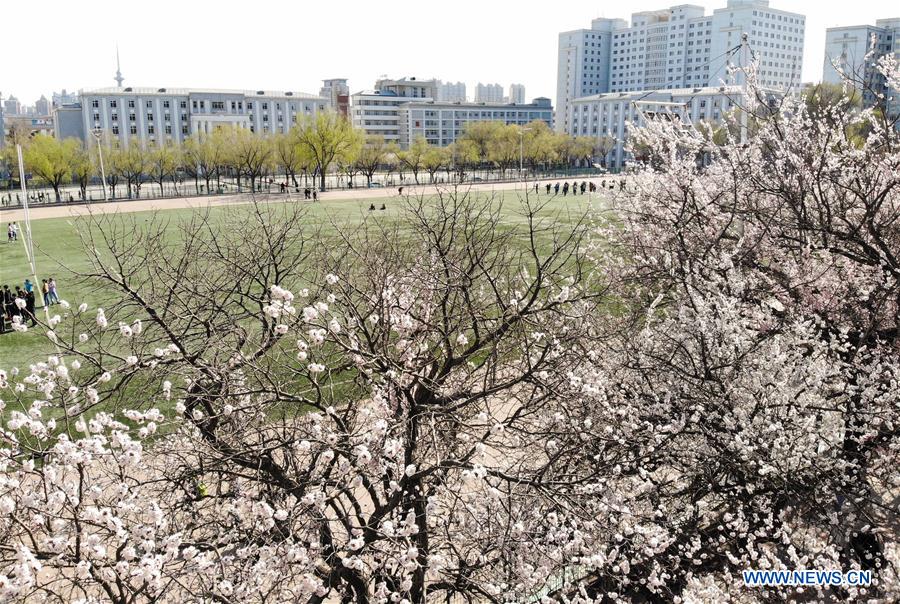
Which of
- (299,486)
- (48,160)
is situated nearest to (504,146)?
(48,160)

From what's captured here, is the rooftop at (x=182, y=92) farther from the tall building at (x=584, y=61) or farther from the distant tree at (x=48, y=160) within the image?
the tall building at (x=584, y=61)

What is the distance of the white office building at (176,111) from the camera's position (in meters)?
90.9

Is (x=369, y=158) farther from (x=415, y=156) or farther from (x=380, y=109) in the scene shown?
(x=380, y=109)

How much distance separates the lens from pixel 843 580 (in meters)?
5.99

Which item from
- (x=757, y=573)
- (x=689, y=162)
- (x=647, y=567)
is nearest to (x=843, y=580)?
(x=757, y=573)

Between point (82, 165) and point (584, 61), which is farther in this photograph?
point (584, 61)

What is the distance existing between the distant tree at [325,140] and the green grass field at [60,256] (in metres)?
11.1

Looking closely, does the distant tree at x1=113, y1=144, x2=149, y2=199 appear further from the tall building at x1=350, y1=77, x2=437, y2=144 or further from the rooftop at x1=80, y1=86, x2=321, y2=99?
the tall building at x1=350, y1=77, x2=437, y2=144

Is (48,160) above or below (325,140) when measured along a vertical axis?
below

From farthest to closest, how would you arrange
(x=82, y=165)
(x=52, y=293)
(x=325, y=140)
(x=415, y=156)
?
(x=415, y=156) < (x=325, y=140) < (x=82, y=165) < (x=52, y=293)

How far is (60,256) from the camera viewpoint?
30.3 meters

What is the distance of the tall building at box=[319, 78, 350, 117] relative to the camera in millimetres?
115100

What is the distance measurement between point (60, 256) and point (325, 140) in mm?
32529

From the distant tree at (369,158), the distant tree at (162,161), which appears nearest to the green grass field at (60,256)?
→ the distant tree at (162,161)
